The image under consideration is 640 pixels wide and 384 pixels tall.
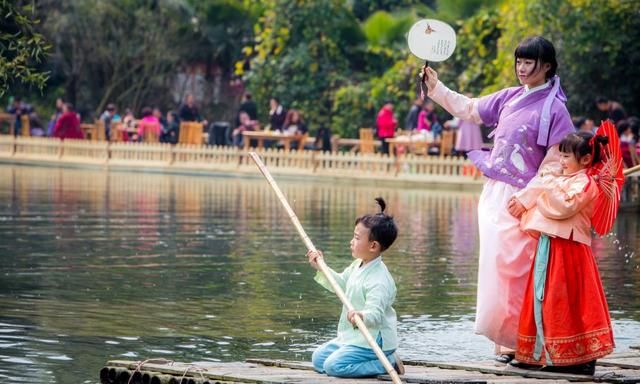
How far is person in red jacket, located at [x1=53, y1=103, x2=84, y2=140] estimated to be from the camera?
122ft

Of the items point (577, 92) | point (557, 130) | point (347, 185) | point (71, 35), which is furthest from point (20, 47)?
point (71, 35)

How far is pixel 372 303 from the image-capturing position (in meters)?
7.25

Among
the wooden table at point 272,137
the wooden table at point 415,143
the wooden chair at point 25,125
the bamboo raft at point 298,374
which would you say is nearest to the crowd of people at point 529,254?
the bamboo raft at point 298,374

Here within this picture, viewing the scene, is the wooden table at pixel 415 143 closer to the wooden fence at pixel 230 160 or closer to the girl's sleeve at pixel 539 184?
the wooden fence at pixel 230 160

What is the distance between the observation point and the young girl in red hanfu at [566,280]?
7.50 m

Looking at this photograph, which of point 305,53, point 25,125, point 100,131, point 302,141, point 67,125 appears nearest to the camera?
point 302,141

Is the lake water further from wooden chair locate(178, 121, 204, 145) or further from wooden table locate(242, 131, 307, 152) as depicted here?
wooden chair locate(178, 121, 204, 145)

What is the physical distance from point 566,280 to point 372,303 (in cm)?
101

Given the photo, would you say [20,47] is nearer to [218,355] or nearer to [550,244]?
[218,355]

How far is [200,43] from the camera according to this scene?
44406mm

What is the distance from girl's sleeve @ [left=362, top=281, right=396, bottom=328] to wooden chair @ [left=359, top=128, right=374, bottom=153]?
25345 millimetres

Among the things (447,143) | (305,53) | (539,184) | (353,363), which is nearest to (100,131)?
(305,53)

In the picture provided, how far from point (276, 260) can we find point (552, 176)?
719cm

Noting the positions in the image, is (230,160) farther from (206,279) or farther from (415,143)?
(206,279)
